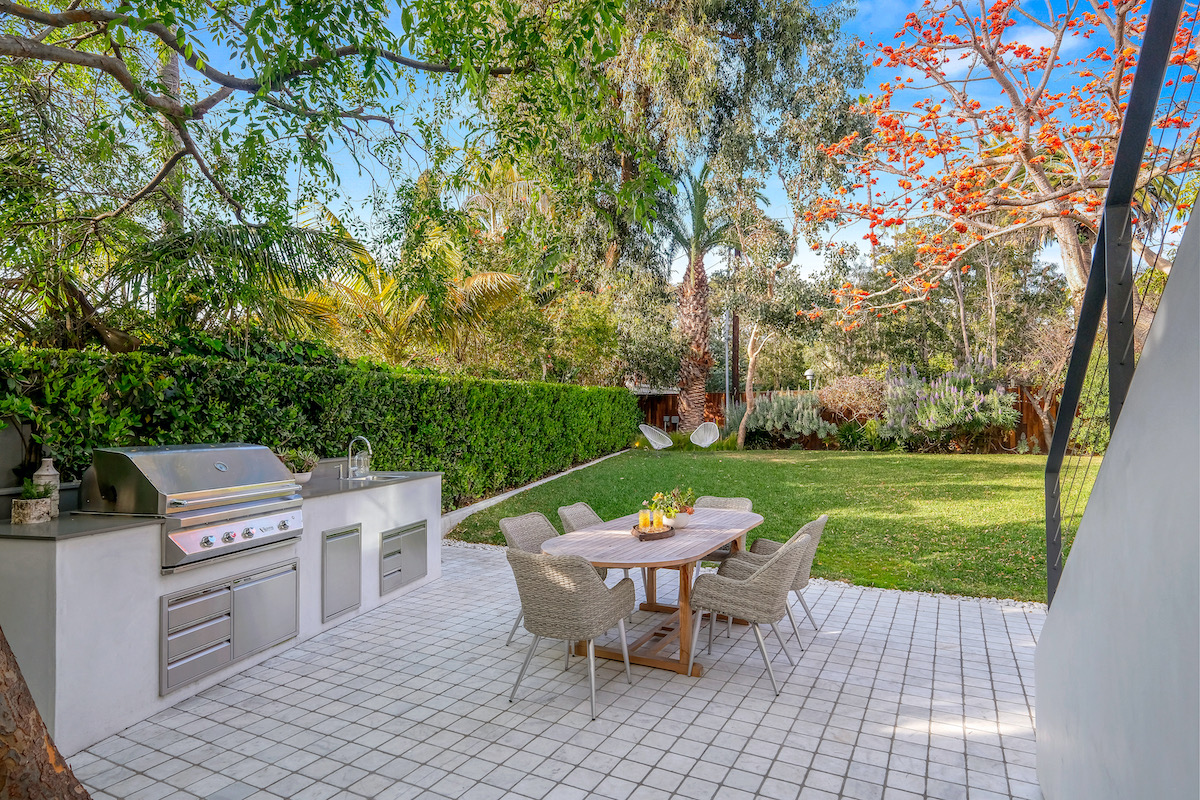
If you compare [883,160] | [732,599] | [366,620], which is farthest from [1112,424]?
[883,160]

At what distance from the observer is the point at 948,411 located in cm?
1488

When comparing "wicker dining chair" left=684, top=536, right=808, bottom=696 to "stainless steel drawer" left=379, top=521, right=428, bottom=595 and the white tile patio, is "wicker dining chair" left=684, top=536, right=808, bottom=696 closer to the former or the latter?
the white tile patio

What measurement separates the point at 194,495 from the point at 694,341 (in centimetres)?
1485

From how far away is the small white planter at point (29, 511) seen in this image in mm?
3281

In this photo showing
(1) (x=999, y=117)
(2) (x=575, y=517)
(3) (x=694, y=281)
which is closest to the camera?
(2) (x=575, y=517)

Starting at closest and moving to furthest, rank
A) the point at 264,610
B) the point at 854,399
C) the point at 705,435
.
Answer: the point at 264,610 → the point at 705,435 → the point at 854,399

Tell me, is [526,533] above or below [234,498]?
below

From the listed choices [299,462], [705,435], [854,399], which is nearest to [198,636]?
[299,462]

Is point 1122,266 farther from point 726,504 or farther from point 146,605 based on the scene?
point 146,605

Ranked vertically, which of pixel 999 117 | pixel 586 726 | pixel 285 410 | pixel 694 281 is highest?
pixel 694 281

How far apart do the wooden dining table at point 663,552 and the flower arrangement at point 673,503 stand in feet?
0.37

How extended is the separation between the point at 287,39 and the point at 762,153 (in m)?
12.1

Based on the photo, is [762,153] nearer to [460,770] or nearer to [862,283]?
[862,283]

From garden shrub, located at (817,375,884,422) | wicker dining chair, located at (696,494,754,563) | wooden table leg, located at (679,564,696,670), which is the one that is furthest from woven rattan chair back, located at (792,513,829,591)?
garden shrub, located at (817,375,884,422)
